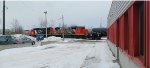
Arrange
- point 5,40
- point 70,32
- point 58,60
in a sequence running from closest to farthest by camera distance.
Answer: point 58,60
point 5,40
point 70,32

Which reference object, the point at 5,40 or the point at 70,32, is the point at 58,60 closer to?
the point at 5,40

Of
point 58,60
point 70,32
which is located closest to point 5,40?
point 58,60

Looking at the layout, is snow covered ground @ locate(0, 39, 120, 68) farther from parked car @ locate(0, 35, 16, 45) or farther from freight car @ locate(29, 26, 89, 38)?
freight car @ locate(29, 26, 89, 38)

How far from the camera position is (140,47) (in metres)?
9.47

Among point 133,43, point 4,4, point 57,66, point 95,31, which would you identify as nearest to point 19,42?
point 4,4

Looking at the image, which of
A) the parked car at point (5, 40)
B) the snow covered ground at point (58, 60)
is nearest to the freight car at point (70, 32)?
the parked car at point (5, 40)

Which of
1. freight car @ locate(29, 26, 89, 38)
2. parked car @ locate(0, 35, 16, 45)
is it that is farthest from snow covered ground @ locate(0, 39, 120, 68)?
freight car @ locate(29, 26, 89, 38)

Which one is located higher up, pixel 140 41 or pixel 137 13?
pixel 137 13

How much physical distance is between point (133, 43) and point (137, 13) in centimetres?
88

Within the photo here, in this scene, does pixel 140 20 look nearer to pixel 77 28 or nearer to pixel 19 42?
pixel 19 42

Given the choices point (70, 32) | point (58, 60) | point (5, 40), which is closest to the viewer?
point (58, 60)

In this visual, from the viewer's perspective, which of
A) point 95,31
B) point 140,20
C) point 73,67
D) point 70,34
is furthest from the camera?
point 70,34

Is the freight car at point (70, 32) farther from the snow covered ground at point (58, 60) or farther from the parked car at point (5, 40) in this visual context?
the snow covered ground at point (58, 60)

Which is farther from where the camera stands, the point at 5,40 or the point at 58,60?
the point at 5,40
